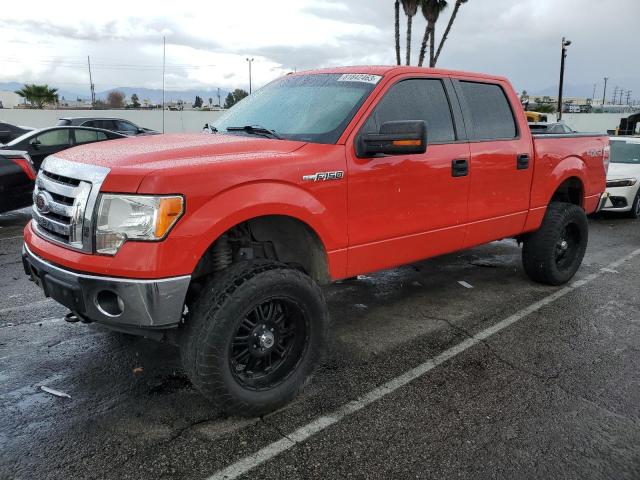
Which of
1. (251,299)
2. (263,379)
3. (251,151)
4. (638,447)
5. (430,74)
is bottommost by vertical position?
(638,447)

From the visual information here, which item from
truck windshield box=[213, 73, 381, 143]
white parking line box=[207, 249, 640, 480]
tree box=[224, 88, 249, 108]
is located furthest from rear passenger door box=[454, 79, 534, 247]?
tree box=[224, 88, 249, 108]

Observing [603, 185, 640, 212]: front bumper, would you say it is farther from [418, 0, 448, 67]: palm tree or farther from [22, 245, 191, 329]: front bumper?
[418, 0, 448, 67]: palm tree

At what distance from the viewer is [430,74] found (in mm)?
4203

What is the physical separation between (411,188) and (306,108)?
93 cm

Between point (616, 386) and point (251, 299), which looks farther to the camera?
point (616, 386)

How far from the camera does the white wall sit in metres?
30.4

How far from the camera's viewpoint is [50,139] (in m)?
11.0

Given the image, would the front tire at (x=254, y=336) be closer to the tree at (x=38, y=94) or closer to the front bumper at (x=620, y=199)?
the front bumper at (x=620, y=199)

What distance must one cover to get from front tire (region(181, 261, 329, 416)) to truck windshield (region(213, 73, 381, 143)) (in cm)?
102

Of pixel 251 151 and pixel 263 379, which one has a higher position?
pixel 251 151

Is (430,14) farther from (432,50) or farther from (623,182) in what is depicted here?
(623,182)

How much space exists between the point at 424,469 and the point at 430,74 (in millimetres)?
2884

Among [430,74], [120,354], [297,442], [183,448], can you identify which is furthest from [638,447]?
[120,354]

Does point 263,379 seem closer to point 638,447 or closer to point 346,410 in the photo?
point 346,410
